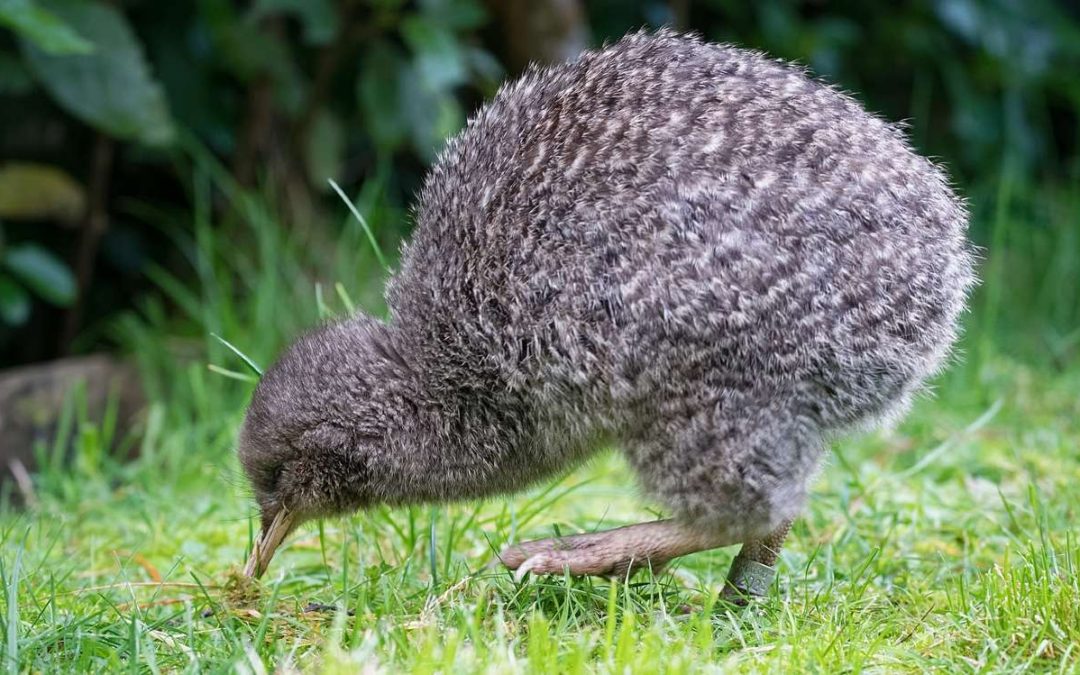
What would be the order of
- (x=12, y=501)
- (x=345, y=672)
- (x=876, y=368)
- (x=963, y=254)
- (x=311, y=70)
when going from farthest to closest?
1. (x=311, y=70)
2. (x=12, y=501)
3. (x=963, y=254)
4. (x=876, y=368)
5. (x=345, y=672)

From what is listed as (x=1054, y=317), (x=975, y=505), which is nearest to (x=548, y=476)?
(x=975, y=505)

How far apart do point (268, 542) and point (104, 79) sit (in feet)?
8.27

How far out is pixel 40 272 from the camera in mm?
5551

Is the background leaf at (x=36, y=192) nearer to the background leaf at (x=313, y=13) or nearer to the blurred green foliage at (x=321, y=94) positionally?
the blurred green foliage at (x=321, y=94)

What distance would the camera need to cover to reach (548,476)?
140 inches

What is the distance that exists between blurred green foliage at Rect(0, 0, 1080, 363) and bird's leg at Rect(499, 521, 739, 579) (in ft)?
8.02

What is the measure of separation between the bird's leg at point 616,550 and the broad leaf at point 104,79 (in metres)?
2.77

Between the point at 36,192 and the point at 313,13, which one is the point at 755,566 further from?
the point at 36,192

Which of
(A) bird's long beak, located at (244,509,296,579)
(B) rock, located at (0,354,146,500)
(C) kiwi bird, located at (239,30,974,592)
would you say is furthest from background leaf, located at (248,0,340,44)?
(A) bird's long beak, located at (244,509,296,579)

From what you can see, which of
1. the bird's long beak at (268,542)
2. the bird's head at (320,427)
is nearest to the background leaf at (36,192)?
the bird's head at (320,427)

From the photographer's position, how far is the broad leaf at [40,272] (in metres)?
5.55

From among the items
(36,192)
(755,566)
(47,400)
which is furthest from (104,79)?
(755,566)

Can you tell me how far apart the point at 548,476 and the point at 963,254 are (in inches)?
49.6

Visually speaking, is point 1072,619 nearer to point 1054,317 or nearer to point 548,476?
point 548,476
